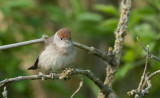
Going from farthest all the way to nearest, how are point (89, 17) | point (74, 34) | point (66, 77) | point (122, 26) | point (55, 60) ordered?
1. point (74, 34)
2. point (89, 17)
3. point (55, 60)
4. point (122, 26)
5. point (66, 77)

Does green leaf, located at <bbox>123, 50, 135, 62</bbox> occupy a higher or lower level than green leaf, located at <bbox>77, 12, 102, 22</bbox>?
lower

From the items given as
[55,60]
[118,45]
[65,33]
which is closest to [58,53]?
[55,60]

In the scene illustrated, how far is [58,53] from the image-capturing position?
431cm

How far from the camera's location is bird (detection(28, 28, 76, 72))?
13.9ft

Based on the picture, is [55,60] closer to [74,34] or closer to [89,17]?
[89,17]

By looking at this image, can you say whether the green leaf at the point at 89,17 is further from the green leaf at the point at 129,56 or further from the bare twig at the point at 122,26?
the bare twig at the point at 122,26

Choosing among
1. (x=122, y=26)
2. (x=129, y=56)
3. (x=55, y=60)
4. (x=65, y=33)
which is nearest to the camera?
(x=122, y=26)

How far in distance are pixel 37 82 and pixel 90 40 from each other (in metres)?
1.51

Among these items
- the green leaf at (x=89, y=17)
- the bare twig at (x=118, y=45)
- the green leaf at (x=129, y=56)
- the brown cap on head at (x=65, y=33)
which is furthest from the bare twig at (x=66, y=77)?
the green leaf at (x=89, y=17)

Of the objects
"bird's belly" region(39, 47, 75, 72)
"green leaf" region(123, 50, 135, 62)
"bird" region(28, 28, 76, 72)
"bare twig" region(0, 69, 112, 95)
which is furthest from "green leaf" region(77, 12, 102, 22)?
"bare twig" region(0, 69, 112, 95)

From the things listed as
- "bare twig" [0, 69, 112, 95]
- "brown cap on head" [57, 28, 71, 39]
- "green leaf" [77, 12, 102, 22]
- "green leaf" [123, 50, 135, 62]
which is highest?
"green leaf" [77, 12, 102, 22]

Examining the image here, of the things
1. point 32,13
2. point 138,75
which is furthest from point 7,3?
point 138,75

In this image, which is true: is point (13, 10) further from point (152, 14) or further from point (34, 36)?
→ point (152, 14)

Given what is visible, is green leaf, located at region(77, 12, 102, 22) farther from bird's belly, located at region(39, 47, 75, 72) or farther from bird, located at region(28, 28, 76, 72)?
bird's belly, located at region(39, 47, 75, 72)
